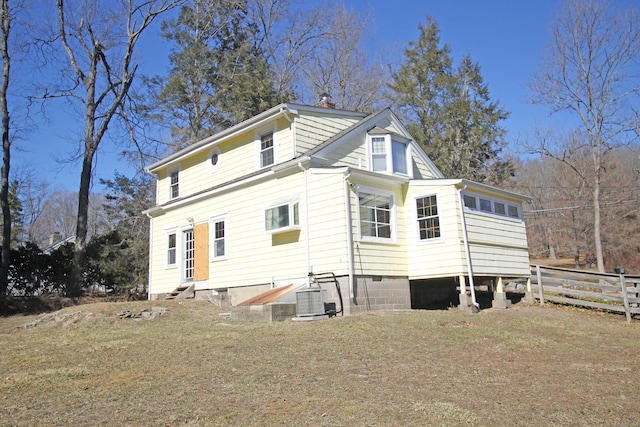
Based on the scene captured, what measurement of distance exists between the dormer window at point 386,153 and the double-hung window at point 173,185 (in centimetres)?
846

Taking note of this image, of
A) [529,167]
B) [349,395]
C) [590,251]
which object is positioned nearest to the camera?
[349,395]

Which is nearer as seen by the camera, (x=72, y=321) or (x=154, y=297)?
(x=72, y=321)

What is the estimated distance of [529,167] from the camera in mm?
51688

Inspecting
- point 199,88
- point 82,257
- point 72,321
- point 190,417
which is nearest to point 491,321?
point 190,417

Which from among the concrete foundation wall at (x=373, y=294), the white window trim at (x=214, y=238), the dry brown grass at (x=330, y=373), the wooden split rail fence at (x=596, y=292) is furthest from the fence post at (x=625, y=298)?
the white window trim at (x=214, y=238)

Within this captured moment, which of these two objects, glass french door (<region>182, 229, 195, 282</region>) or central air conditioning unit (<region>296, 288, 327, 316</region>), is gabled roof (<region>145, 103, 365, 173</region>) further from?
central air conditioning unit (<region>296, 288, 327, 316</region>)

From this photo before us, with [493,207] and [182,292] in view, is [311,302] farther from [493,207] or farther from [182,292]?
[182,292]

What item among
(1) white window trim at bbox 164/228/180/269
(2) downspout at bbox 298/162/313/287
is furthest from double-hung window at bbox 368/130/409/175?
(1) white window trim at bbox 164/228/180/269

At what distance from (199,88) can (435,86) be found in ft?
50.3

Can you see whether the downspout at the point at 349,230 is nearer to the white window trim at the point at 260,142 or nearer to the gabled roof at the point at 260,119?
the gabled roof at the point at 260,119

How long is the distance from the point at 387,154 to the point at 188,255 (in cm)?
821

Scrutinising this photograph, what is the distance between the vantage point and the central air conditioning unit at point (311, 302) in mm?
11867

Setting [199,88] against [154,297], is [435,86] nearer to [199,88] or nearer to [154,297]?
[199,88]

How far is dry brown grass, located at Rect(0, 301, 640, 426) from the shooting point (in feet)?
17.1
